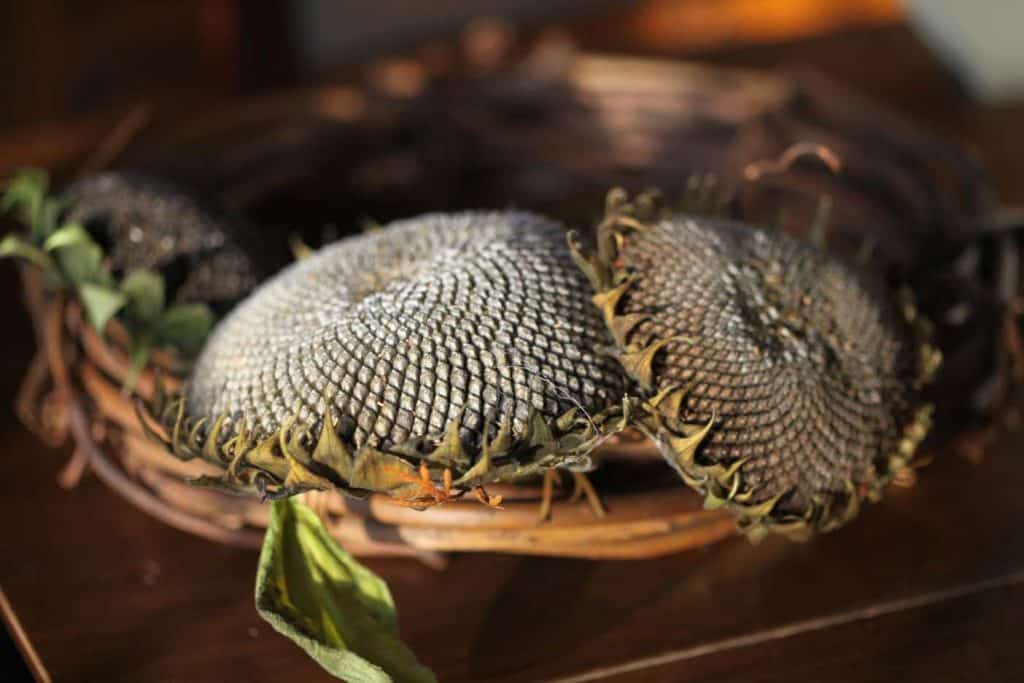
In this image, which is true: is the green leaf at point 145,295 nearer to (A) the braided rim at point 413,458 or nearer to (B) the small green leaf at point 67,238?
(B) the small green leaf at point 67,238

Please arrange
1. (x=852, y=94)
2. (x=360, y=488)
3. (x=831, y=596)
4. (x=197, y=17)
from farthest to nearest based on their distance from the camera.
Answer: (x=197, y=17) → (x=852, y=94) → (x=831, y=596) → (x=360, y=488)

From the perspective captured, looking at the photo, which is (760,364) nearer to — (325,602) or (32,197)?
(325,602)

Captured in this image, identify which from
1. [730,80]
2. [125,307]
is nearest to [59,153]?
[125,307]

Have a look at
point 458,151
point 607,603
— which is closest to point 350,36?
point 458,151

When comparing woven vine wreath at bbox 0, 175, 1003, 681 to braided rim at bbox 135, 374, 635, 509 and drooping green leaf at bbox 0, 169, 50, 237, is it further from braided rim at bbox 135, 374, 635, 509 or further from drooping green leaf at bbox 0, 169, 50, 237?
drooping green leaf at bbox 0, 169, 50, 237

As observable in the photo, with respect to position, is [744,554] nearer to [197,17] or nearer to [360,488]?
[360,488]

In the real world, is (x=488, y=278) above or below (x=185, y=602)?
above

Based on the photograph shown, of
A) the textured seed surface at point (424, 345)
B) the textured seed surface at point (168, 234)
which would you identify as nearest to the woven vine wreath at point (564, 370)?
the textured seed surface at point (424, 345)
